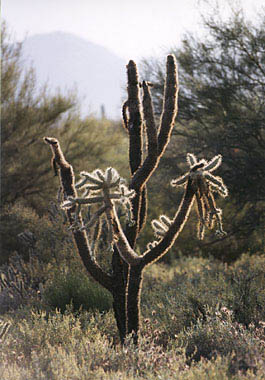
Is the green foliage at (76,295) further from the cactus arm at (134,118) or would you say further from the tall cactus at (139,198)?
the cactus arm at (134,118)

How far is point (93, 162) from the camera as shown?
1267 centimetres

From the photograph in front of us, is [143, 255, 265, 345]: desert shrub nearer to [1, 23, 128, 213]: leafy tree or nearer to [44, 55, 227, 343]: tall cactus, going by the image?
[44, 55, 227, 343]: tall cactus

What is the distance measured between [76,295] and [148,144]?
2396mm

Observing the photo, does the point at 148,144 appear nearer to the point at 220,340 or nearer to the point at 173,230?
the point at 173,230

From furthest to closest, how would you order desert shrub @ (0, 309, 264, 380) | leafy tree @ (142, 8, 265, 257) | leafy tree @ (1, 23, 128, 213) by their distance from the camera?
leafy tree @ (1, 23, 128, 213)
leafy tree @ (142, 8, 265, 257)
desert shrub @ (0, 309, 264, 380)

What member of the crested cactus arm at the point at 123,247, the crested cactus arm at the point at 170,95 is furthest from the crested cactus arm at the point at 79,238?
the crested cactus arm at the point at 170,95

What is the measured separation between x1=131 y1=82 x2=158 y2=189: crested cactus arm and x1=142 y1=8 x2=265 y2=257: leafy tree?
478 cm

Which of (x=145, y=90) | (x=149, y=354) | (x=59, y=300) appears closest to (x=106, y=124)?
(x=59, y=300)

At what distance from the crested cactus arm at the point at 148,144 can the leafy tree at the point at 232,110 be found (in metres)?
4.78

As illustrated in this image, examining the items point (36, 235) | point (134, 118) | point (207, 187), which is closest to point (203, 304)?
point (207, 187)

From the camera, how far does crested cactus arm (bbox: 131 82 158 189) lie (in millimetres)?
4254

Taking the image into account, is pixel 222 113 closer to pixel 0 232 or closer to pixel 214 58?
pixel 214 58

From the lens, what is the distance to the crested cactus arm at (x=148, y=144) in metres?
4.25

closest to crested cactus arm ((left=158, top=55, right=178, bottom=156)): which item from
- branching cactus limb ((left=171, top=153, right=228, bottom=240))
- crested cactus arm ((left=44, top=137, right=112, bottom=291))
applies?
branching cactus limb ((left=171, top=153, right=228, bottom=240))
